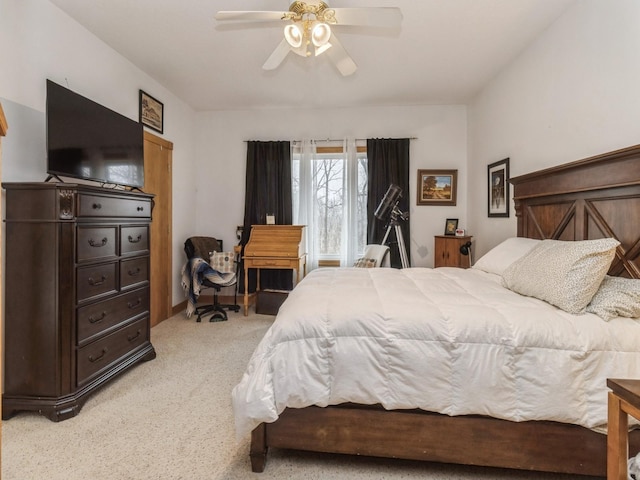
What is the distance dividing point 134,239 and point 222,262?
51.0 inches

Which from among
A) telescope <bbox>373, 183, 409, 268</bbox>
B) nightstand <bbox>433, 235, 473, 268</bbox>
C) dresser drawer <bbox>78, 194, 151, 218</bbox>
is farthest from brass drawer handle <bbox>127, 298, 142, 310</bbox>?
nightstand <bbox>433, 235, 473, 268</bbox>

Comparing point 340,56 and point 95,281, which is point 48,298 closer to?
point 95,281

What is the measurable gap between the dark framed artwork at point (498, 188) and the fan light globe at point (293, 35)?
2.20 m

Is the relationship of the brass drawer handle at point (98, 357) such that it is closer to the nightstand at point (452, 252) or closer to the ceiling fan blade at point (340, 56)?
the ceiling fan blade at point (340, 56)

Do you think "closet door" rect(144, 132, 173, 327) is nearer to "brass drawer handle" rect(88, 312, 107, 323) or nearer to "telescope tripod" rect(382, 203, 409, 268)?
"brass drawer handle" rect(88, 312, 107, 323)

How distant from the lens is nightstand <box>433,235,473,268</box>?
3625 millimetres

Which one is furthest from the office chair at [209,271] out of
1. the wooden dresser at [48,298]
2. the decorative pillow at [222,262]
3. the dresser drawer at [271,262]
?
the wooden dresser at [48,298]

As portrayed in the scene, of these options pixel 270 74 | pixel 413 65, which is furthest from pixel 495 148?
pixel 270 74

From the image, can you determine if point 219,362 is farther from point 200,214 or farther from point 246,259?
point 200,214

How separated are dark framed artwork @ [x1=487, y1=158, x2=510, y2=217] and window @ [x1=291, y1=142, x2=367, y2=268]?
56.2 inches

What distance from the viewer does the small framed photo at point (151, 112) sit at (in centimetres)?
325

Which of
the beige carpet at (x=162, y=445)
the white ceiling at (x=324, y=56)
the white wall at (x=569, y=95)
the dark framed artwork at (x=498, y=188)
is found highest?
the white ceiling at (x=324, y=56)

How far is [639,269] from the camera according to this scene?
166 centimetres

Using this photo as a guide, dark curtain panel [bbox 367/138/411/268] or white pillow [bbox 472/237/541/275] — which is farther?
dark curtain panel [bbox 367/138/411/268]
